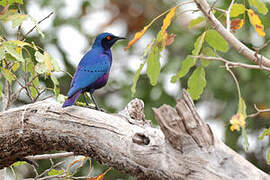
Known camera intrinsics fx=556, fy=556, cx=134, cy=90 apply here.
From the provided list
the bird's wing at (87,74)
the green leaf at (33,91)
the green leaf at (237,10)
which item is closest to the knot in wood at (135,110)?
the bird's wing at (87,74)

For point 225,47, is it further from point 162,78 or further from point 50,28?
point 50,28

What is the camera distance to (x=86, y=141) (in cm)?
318

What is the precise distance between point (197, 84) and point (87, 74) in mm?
933

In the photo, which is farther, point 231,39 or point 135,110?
point 135,110

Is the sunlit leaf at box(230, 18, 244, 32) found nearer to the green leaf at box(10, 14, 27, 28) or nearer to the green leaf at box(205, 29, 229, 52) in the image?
the green leaf at box(205, 29, 229, 52)

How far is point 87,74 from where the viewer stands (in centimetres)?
401

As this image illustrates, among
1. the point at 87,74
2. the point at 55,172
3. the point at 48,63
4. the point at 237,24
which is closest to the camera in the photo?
the point at 48,63

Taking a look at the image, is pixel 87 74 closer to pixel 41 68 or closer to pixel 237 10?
pixel 41 68

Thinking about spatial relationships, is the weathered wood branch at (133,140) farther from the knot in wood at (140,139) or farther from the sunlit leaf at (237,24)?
the sunlit leaf at (237,24)

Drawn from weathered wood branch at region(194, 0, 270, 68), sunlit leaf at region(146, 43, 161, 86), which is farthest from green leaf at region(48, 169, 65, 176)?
weathered wood branch at region(194, 0, 270, 68)

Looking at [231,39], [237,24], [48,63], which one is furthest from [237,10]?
[48,63]

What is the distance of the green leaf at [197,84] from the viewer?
3.40 metres

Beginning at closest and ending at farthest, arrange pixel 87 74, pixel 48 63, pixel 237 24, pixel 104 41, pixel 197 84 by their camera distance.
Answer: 1. pixel 48 63
2. pixel 197 84
3. pixel 237 24
4. pixel 87 74
5. pixel 104 41

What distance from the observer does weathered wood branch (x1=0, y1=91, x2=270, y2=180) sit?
2.72 meters
